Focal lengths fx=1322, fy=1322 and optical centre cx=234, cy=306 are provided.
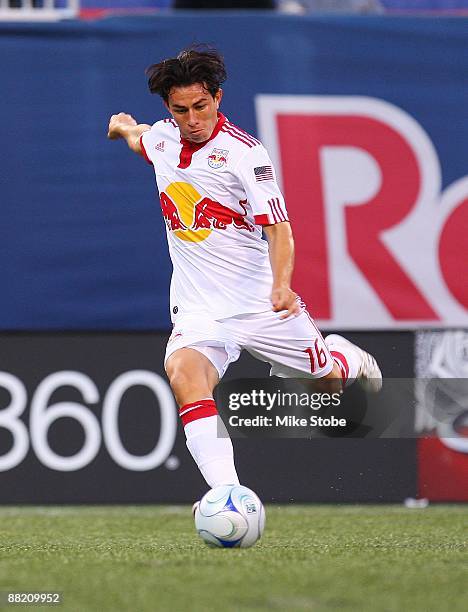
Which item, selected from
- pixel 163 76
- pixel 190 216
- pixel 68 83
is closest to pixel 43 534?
pixel 190 216

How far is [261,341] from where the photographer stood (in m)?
5.33

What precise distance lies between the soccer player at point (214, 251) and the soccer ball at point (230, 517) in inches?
4.3

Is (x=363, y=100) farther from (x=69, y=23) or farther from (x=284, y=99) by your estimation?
(x=69, y=23)

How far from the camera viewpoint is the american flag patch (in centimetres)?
500

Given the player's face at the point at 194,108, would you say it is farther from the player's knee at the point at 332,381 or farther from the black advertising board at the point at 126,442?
the black advertising board at the point at 126,442

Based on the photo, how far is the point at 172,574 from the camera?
4020 millimetres

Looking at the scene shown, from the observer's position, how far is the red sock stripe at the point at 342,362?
5.86 metres

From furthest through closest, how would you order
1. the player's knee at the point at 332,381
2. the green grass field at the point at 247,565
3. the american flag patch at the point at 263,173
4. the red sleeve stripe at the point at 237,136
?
1. the player's knee at the point at 332,381
2. the red sleeve stripe at the point at 237,136
3. the american flag patch at the point at 263,173
4. the green grass field at the point at 247,565

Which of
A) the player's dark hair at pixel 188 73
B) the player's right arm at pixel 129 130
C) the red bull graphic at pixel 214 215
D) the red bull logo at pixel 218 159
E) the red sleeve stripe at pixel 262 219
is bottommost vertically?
the red sleeve stripe at pixel 262 219

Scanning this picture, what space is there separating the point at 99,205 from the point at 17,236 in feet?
1.69

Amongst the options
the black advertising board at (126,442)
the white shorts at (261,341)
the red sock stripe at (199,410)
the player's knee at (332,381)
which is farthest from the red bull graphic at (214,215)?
the black advertising board at (126,442)

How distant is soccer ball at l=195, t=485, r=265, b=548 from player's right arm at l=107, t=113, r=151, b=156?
160cm

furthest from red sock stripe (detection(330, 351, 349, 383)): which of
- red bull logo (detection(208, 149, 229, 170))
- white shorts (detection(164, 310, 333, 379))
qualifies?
red bull logo (detection(208, 149, 229, 170))

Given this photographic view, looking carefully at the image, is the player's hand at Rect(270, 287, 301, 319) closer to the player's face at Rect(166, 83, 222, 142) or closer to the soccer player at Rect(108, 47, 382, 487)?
the soccer player at Rect(108, 47, 382, 487)
